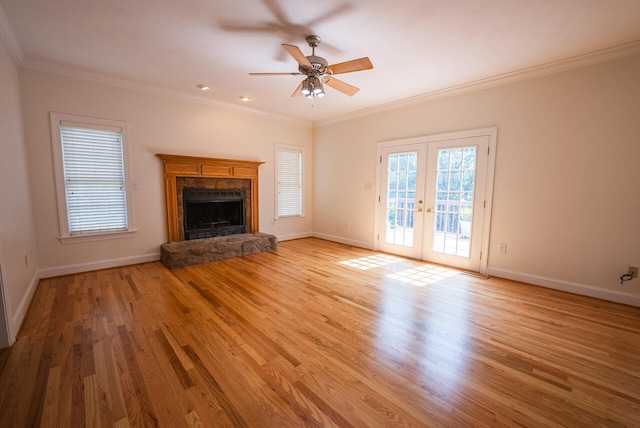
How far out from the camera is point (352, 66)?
2547mm

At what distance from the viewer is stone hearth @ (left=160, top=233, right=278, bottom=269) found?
400 cm

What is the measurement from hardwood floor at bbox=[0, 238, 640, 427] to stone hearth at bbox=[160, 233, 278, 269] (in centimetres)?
65

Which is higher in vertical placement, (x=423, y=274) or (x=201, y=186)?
(x=201, y=186)

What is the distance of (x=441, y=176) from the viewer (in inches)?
167

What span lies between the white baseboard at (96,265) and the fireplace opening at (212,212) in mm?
644

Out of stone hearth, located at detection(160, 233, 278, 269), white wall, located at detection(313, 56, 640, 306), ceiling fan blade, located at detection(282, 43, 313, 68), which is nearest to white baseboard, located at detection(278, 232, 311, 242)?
stone hearth, located at detection(160, 233, 278, 269)

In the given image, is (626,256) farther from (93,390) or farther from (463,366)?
(93,390)

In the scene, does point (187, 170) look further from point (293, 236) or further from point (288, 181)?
point (293, 236)

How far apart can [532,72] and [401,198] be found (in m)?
2.43

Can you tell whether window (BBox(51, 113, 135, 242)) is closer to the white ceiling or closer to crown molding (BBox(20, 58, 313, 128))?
crown molding (BBox(20, 58, 313, 128))

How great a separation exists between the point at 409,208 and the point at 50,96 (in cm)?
541

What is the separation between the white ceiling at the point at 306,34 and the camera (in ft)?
7.30

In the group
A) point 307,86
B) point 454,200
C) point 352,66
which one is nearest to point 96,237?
point 307,86

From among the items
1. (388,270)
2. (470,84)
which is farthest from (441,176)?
(388,270)
